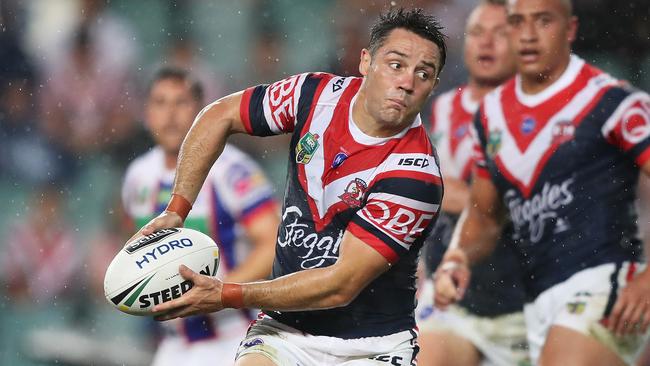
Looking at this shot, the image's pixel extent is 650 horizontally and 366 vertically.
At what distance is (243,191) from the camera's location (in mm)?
6762

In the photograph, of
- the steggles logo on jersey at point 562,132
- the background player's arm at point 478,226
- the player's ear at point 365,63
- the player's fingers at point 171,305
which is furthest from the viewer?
the background player's arm at point 478,226

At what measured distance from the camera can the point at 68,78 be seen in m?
9.09

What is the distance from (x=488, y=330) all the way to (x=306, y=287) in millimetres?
2930

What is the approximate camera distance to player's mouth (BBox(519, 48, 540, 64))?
20.8 ft

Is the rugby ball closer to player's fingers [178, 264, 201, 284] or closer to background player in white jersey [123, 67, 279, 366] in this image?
player's fingers [178, 264, 201, 284]

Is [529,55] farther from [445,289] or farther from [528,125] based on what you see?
[445,289]

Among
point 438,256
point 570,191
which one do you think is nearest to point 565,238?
point 570,191

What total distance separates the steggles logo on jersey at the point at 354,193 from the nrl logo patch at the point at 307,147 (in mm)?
208

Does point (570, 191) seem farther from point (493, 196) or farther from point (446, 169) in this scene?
point (446, 169)

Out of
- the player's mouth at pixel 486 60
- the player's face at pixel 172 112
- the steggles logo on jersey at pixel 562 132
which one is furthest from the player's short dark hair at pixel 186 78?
the steggles logo on jersey at pixel 562 132

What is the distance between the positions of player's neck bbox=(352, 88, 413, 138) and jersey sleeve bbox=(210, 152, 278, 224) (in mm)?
2387

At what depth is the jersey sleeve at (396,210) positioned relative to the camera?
13.5 feet

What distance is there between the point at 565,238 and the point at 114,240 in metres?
3.66

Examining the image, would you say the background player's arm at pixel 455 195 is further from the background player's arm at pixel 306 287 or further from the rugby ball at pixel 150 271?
the rugby ball at pixel 150 271
